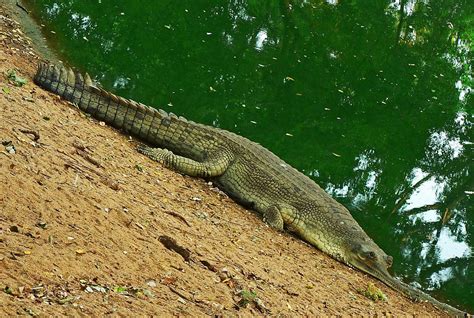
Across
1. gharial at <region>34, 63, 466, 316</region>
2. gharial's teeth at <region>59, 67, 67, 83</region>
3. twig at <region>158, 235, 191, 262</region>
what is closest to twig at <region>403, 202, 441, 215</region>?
gharial at <region>34, 63, 466, 316</region>

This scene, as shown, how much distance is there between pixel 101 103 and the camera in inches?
321

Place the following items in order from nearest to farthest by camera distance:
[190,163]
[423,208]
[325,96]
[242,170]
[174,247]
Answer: [174,247] → [190,163] → [242,170] → [423,208] → [325,96]

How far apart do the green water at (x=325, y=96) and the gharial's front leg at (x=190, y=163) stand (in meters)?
2.61

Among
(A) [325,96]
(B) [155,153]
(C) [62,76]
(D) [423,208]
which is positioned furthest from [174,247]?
(A) [325,96]

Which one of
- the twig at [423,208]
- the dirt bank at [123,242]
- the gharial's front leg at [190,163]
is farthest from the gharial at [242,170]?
the twig at [423,208]

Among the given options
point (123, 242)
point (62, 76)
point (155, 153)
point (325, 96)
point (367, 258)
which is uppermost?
point (325, 96)

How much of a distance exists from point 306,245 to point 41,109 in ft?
11.4

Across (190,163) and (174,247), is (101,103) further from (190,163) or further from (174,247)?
(174,247)

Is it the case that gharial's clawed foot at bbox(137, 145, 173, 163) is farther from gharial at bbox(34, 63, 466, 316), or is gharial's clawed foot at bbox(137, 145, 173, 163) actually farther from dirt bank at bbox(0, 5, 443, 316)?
dirt bank at bbox(0, 5, 443, 316)

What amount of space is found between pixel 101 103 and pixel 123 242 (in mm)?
3687

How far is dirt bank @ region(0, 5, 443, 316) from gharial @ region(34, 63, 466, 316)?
0.20 metres

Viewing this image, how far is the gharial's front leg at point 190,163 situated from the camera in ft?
26.3

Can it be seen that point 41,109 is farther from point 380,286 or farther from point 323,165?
point 323,165

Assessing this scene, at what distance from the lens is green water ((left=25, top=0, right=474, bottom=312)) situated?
34.6 feet
